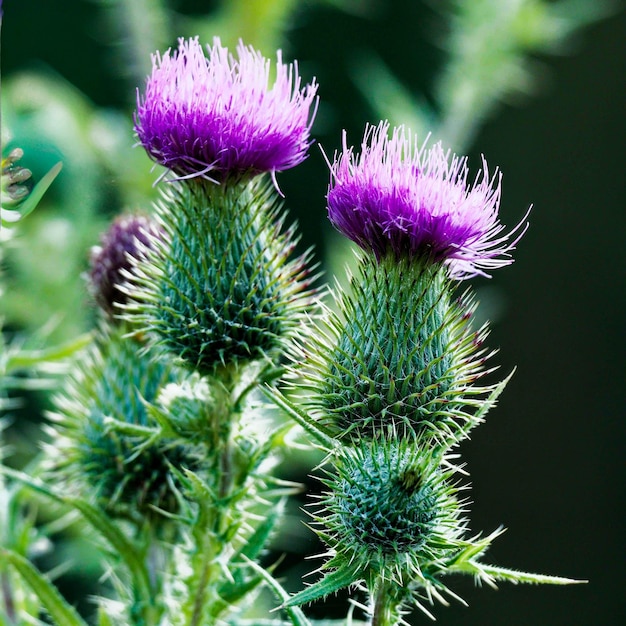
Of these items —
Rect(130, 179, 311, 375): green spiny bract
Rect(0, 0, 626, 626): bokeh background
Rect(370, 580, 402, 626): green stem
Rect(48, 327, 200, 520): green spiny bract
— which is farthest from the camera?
Rect(0, 0, 626, 626): bokeh background

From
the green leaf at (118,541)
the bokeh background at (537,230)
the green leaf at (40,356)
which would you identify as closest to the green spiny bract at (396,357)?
the green leaf at (118,541)

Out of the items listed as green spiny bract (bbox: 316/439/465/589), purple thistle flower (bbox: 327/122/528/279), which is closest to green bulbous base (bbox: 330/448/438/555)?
green spiny bract (bbox: 316/439/465/589)

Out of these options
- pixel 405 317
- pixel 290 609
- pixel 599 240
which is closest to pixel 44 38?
pixel 599 240

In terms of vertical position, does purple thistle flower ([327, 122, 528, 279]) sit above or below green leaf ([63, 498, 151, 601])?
above

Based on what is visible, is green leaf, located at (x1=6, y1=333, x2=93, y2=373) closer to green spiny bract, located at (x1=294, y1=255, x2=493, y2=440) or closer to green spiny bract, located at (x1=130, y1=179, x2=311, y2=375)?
green spiny bract, located at (x1=130, y1=179, x2=311, y2=375)

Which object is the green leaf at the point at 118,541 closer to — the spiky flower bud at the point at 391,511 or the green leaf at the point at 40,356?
the green leaf at the point at 40,356
